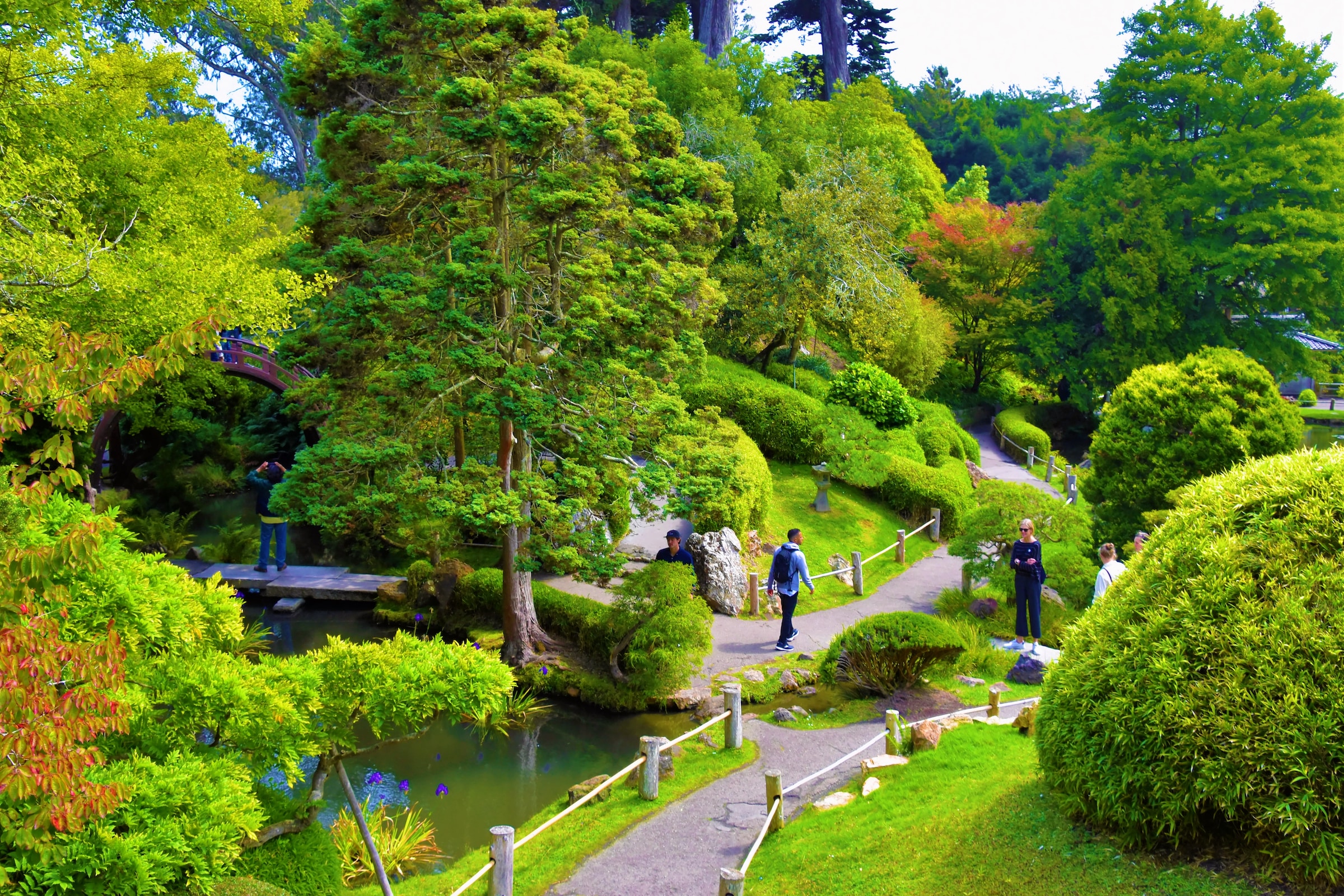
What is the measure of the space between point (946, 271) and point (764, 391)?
14346mm

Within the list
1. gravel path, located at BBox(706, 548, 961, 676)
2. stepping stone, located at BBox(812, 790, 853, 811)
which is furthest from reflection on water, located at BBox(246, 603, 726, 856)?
stepping stone, located at BBox(812, 790, 853, 811)

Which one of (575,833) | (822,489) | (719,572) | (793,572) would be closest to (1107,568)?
(793,572)

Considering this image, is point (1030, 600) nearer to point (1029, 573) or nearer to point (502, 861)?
point (1029, 573)

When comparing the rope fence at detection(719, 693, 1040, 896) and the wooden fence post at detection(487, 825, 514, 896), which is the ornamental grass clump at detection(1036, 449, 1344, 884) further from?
the wooden fence post at detection(487, 825, 514, 896)

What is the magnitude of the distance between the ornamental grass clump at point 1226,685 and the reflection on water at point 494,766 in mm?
6447

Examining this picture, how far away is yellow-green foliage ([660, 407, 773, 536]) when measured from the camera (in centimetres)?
1250

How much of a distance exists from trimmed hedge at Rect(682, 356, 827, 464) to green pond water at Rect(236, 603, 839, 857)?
11.5 metres

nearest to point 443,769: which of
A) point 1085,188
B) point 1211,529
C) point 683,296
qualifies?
point 683,296

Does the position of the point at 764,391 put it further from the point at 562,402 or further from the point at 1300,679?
the point at 1300,679

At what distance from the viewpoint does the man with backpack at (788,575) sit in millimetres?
13273

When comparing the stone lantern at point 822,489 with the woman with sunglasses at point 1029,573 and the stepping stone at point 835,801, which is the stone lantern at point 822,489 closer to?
the woman with sunglasses at point 1029,573

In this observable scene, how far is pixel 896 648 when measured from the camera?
1174cm

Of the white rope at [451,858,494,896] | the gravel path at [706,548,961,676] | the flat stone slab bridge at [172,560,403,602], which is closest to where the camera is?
the white rope at [451,858,494,896]

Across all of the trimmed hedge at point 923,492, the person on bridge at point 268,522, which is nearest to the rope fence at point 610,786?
the person on bridge at point 268,522
